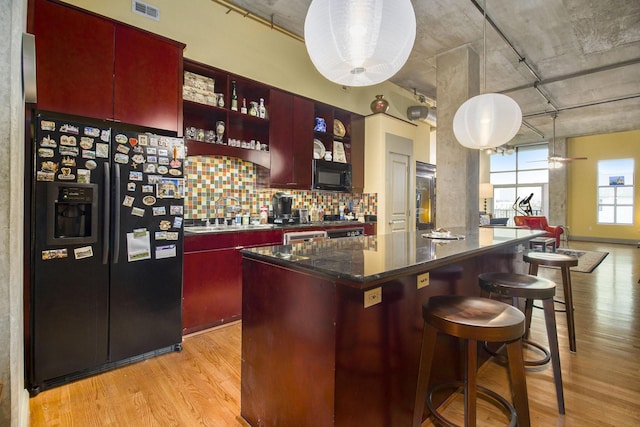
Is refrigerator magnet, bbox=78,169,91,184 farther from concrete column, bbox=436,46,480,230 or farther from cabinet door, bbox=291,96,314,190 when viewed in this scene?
concrete column, bbox=436,46,480,230

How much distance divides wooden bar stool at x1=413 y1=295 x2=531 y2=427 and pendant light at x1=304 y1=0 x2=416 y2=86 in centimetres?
122

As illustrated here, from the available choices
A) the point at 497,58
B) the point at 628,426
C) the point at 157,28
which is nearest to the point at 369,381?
the point at 628,426

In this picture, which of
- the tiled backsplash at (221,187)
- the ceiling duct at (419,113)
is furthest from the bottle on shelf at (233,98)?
the ceiling duct at (419,113)

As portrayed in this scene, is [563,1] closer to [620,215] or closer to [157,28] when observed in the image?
[157,28]

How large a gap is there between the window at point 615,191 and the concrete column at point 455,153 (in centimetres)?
856

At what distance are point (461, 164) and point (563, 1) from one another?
202 cm

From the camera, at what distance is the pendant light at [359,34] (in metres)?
1.44

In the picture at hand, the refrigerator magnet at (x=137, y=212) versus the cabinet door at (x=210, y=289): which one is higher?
the refrigerator magnet at (x=137, y=212)

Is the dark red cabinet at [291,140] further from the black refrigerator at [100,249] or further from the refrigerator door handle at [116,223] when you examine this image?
the refrigerator door handle at [116,223]

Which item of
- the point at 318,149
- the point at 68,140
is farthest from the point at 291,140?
the point at 68,140

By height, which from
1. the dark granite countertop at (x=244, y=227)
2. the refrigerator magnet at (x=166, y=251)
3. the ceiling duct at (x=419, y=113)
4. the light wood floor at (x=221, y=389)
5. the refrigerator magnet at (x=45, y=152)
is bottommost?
the light wood floor at (x=221, y=389)

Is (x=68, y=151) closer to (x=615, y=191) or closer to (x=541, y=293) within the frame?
(x=541, y=293)

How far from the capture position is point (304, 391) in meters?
1.32

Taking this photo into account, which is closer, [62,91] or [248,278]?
[248,278]
